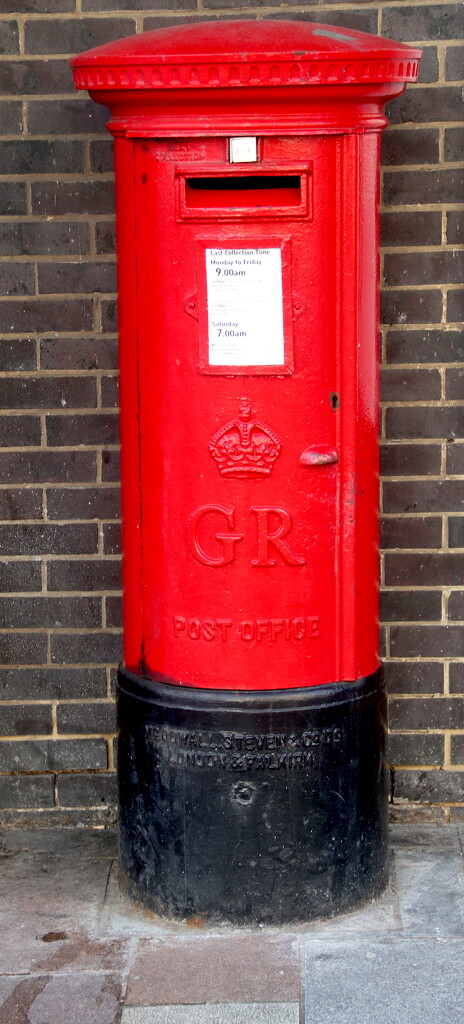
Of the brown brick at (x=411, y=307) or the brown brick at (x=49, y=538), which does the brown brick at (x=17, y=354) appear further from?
the brown brick at (x=411, y=307)

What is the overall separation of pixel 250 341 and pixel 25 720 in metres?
1.51

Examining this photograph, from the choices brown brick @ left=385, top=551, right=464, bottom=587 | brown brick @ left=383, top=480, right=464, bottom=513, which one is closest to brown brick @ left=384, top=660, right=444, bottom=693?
brown brick @ left=385, top=551, right=464, bottom=587

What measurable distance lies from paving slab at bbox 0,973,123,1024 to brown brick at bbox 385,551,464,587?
1387 mm

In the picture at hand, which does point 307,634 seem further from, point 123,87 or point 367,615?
point 123,87

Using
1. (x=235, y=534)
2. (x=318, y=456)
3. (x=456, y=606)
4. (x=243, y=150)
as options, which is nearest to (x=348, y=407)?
(x=318, y=456)

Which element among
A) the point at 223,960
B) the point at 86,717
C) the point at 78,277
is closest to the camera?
the point at 223,960

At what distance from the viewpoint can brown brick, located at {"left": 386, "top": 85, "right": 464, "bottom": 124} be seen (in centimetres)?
346

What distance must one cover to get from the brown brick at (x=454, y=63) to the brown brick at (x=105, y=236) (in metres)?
1.01

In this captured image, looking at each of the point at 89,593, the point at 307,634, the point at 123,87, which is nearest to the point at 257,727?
the point at 307,634

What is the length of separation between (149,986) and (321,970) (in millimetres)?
405

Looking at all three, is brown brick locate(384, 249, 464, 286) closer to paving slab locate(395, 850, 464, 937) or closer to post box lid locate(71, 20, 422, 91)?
post box lid locate(71, 20, 422, 91)

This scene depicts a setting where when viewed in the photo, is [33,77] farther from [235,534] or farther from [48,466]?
[235,534]

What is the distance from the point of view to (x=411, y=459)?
3.62 metres

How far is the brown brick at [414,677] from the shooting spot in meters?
3.72
